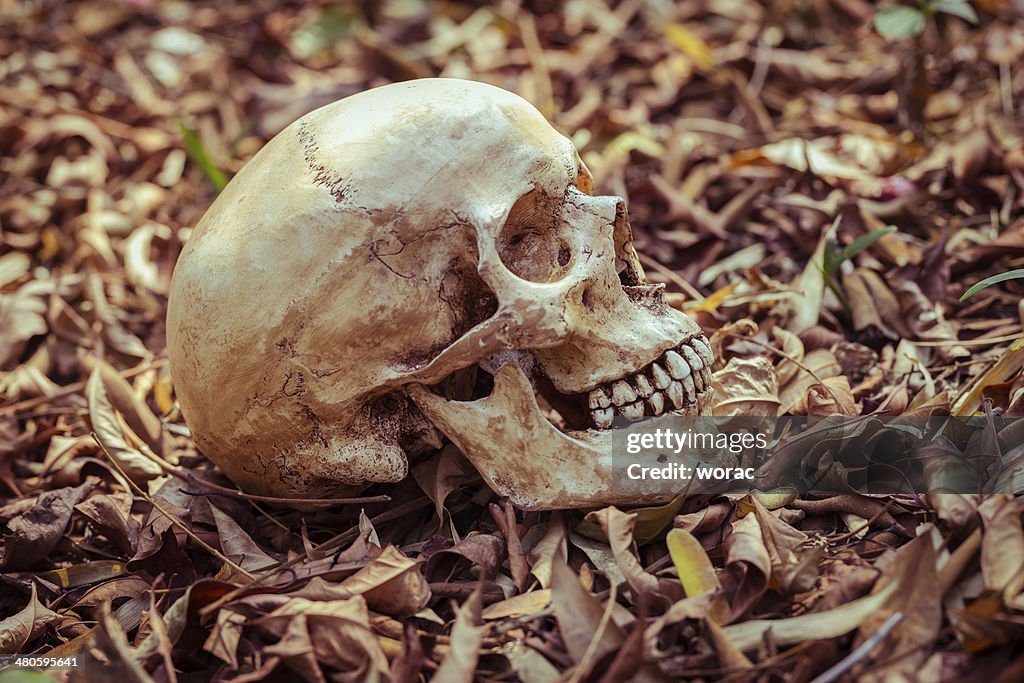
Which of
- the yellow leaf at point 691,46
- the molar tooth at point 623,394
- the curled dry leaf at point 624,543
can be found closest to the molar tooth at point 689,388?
the molar tooth at point 623,394

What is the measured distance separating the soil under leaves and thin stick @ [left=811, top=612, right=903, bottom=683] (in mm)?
13

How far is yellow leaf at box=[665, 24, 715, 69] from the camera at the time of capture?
3.35 m

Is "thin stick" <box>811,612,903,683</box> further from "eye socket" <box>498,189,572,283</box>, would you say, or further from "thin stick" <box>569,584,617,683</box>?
"eye socket" <box>498,189,572,283</box>

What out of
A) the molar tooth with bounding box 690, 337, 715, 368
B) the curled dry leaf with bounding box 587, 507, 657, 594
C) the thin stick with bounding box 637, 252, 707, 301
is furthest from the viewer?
the thin stick with bounding box 637, 252, 707, 301

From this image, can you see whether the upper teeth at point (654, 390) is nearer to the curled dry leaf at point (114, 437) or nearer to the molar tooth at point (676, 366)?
the molar tooth at point (676, 366)

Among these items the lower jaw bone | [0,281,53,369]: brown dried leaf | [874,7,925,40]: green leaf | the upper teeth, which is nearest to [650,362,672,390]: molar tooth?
the upper teeth

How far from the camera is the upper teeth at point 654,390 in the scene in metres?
1.67

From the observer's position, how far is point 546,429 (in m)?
1.63

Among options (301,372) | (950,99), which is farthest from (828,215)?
(301,372)

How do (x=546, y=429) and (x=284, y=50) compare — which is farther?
(x=284, y=50)

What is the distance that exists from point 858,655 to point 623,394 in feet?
1.97

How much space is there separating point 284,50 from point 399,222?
254 cm

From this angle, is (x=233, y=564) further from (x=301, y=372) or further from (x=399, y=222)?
(x=399, y=222)

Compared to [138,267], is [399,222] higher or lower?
higher
